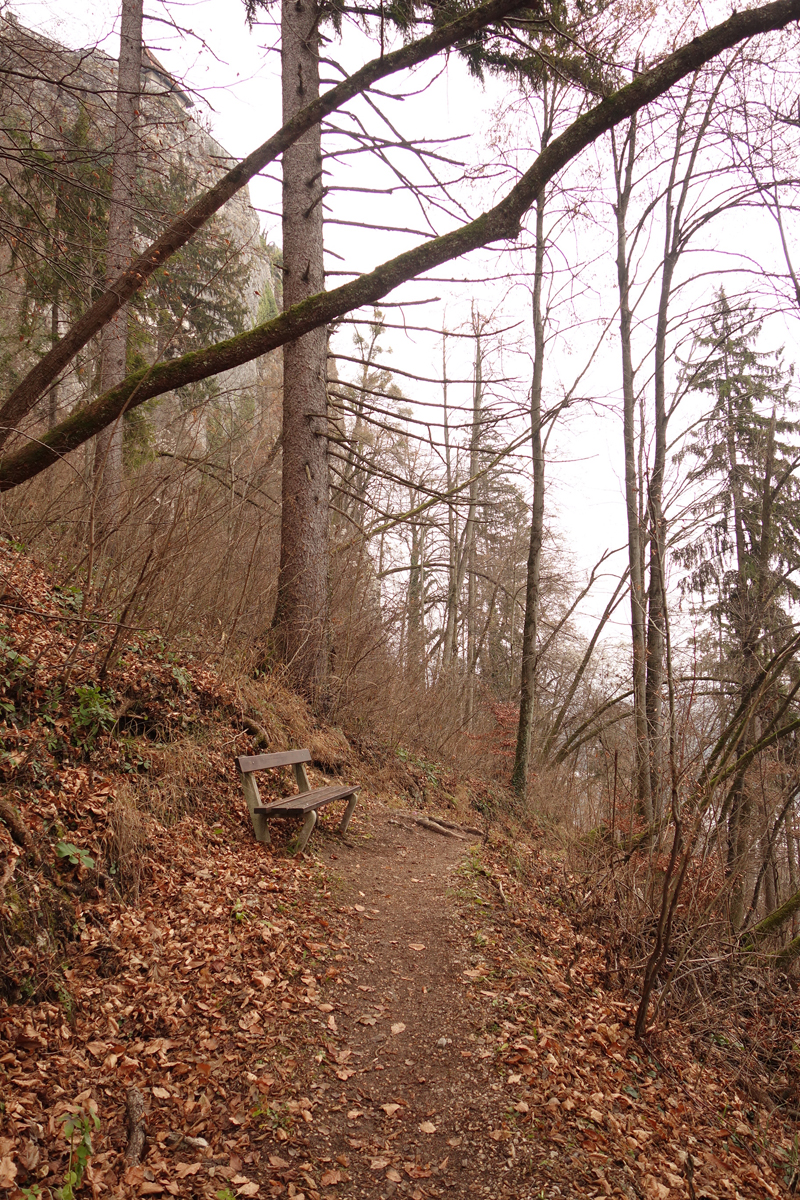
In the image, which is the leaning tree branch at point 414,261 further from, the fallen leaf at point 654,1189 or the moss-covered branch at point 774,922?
the moss-covered branch at point 774,922

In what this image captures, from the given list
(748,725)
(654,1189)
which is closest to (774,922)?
(748,725)

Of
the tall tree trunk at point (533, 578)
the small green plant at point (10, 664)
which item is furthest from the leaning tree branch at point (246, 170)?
the tall tree trunk at point (533, 578)

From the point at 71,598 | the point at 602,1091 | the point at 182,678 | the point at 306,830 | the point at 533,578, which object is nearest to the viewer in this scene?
the point at 602,1091

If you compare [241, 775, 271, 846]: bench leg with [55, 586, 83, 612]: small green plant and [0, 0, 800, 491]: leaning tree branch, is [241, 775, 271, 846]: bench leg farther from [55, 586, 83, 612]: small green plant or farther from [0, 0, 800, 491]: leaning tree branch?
[0, 0, 800, 491]: leaning tree branch

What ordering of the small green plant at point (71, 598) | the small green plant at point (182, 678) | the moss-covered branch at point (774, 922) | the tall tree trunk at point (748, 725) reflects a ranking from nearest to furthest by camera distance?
the small green plant at point (71, 598), the small green plant at point (182, 678), the moss-covered branch at point (774, 922), the tall tree trunk at point (748, 725)

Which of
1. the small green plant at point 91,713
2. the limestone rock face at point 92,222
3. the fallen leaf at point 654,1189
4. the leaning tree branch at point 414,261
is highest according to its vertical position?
the limestone rock face at point 92,222

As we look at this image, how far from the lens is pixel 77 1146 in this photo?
2336 millimetres

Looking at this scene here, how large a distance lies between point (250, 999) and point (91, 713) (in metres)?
2.08

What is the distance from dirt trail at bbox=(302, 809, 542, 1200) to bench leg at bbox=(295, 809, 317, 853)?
0.34m

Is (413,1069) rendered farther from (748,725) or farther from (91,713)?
(748,725)

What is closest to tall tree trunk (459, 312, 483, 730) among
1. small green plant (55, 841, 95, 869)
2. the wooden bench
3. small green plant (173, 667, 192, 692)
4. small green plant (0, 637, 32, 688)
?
the wooden bench

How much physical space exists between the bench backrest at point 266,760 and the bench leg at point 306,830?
49 centimetres

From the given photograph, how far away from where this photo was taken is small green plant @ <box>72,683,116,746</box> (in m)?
4.28

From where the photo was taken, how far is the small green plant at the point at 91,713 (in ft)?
14.0
